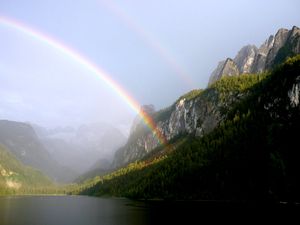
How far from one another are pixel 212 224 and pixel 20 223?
58.6 meters

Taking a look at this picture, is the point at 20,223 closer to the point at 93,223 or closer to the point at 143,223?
the point at 93,223

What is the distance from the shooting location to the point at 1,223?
113 meters

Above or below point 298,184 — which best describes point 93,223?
below

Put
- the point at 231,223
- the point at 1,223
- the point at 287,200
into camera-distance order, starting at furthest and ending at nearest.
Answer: the point at 287,200, the point at 1,223, the point at 231,223

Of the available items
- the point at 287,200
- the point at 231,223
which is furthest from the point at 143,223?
the point at 287,200

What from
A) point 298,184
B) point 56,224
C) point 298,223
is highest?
point 298,184

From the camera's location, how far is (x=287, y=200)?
648 feet

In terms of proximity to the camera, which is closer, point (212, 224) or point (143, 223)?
point (212, 224)

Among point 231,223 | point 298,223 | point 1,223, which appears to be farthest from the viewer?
point 1,223

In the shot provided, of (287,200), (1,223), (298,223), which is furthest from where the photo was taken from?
(287,200)

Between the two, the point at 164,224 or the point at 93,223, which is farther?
the point at 93,223

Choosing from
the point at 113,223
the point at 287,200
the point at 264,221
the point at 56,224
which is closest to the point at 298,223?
the point at 264,221

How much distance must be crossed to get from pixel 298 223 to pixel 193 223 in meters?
28.6

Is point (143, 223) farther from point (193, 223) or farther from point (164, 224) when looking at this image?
point (193, 223)
